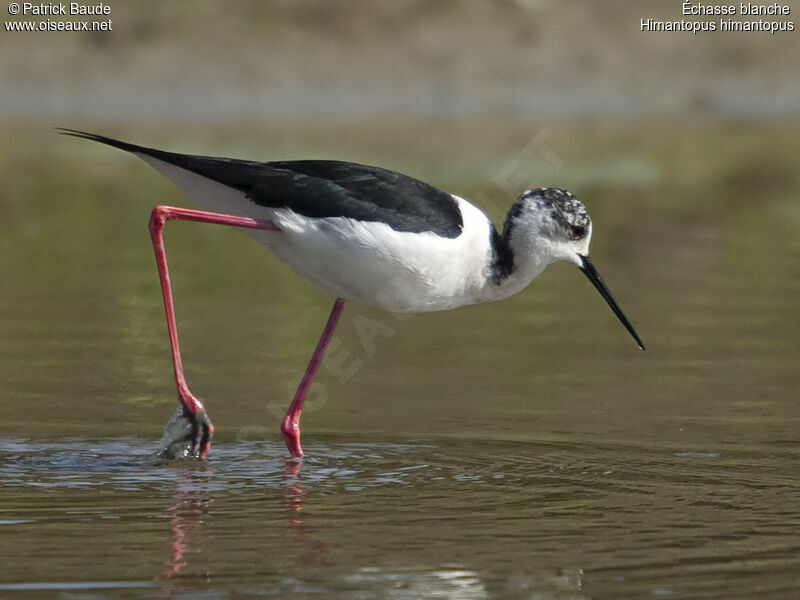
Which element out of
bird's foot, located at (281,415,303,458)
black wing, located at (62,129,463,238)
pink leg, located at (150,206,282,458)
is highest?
black wing, located at (62,129,463,238)

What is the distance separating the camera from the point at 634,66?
23.7 metres

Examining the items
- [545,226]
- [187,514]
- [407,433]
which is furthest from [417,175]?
[187,514]

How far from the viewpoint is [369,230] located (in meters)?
7.27

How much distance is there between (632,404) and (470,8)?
16182 mm

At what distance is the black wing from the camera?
732 centimetres

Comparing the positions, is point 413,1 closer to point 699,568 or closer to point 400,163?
point 400,163

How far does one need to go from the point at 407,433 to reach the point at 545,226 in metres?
1.14

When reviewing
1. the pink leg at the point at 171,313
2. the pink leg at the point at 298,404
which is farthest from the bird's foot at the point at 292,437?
the pink leg at the point at 171,313

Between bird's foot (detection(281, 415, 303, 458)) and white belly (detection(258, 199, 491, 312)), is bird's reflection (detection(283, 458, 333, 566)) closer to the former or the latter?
bird's foot (detection(281, 415, 303, 458))

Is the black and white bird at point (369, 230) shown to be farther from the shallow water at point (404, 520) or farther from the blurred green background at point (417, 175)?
the blurred green background at point (417, 175)

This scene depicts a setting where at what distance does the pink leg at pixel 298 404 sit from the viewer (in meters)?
7.70

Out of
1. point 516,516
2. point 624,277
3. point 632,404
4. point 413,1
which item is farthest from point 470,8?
point 516,516

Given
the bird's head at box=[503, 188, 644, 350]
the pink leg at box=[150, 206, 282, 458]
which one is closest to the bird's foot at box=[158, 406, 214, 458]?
the pink leg at box=[150, 206, 282, 458]

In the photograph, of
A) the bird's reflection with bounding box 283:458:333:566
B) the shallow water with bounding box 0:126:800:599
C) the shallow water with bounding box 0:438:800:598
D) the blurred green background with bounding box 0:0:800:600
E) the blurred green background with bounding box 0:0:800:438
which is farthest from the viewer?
the blurred green background with bounding box 0:0:800:438
